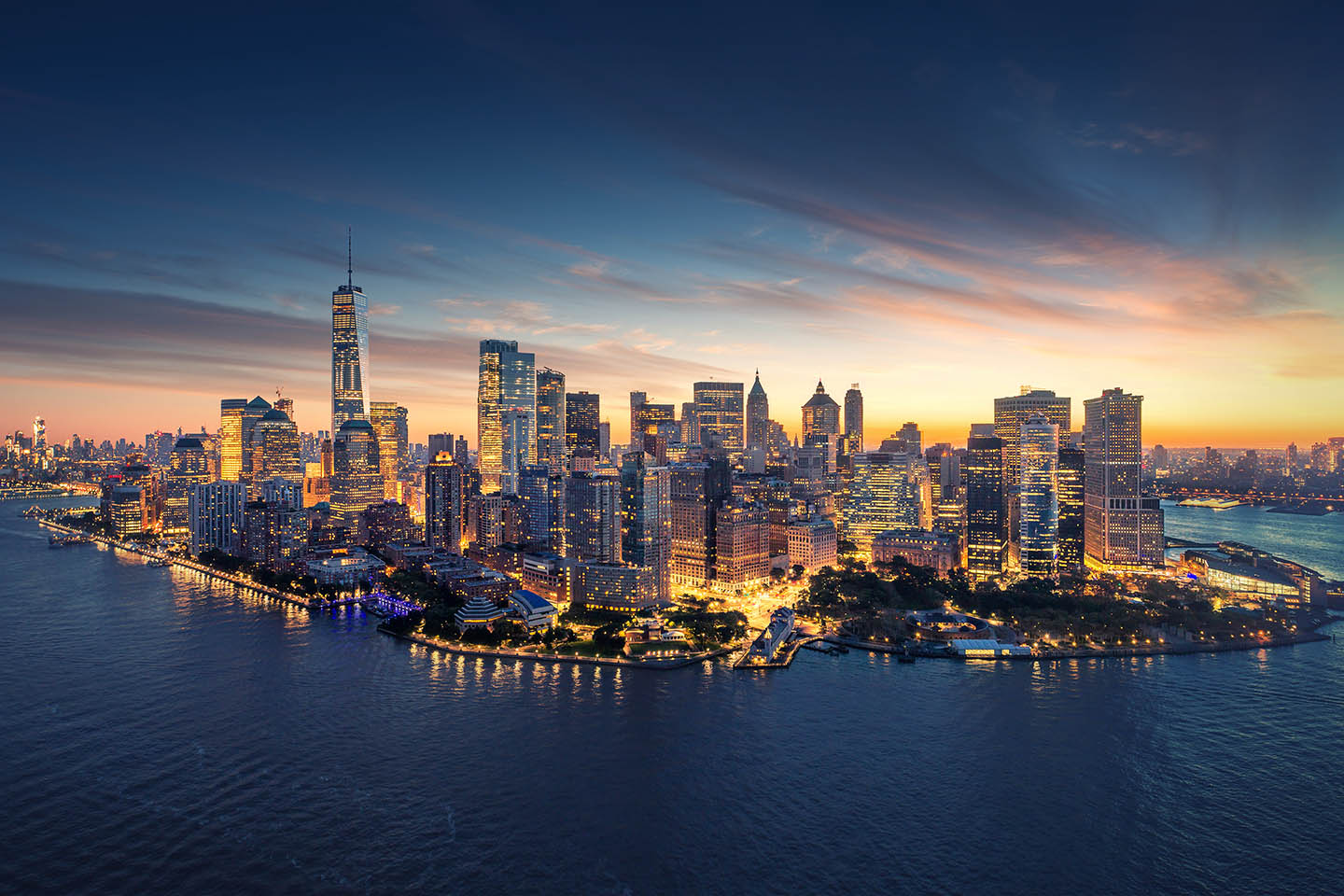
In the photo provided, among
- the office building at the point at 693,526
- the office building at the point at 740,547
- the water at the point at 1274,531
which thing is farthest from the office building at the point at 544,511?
the water at the point at 1274,531

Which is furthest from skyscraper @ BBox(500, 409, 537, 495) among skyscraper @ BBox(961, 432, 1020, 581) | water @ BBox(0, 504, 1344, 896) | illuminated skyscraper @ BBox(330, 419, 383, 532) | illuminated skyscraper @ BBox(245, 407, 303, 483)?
water @ BBox(0, 504, 1344, 896)

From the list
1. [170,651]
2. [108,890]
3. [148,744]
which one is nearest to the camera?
[108,890]

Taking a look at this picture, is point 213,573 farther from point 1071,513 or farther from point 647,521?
Answer: point 1071,513

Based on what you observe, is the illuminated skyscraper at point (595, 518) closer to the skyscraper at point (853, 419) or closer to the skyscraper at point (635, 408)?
the skyscraper at point (635, 408)

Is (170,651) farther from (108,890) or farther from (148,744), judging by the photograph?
(108,890)

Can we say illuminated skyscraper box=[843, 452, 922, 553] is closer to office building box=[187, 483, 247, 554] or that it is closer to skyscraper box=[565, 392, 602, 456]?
skyscraper box=[565, 392, 602, 456]

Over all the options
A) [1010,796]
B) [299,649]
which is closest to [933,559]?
[1010,796]
